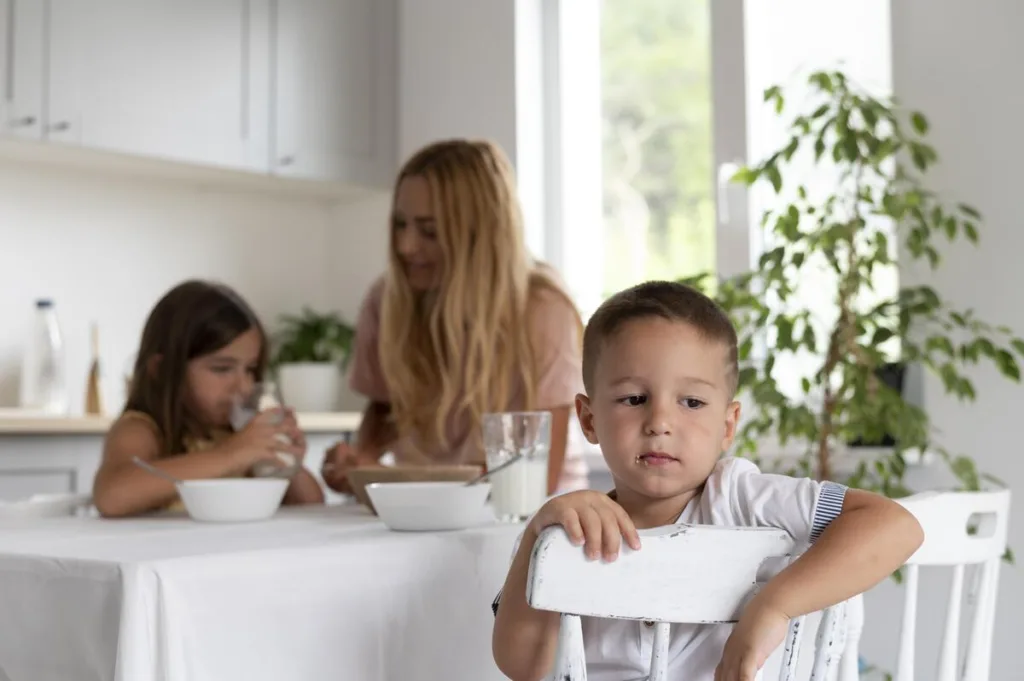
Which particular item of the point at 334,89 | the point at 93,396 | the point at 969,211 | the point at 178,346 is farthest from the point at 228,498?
→ the point at 334,89

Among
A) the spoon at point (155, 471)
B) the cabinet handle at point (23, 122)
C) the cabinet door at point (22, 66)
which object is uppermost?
the cabinet door at point (22, 66)

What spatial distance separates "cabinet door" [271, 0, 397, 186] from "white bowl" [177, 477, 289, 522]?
82.4 inches

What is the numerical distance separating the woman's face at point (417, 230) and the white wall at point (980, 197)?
0.97 m

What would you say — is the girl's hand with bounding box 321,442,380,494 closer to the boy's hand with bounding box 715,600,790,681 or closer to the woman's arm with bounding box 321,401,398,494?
the woman's arm with bounding box 321,401,398,494

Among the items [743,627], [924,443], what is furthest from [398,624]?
[924,443]

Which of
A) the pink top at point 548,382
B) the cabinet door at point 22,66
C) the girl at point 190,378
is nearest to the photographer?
the girl at point 190,378

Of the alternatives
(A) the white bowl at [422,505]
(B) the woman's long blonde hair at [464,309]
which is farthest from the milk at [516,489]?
(B) the woman's long blonde hair at [464,309]

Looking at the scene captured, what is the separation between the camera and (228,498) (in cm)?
144

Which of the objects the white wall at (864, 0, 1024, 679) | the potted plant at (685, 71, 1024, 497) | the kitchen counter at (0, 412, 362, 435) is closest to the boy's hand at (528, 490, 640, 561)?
the potted plant at (685, 71, 1024, 497)

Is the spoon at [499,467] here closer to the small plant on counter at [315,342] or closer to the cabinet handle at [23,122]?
the cabinet handle at [23,122]

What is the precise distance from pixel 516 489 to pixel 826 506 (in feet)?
1.85

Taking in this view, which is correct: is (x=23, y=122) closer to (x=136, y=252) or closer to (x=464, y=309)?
(x=136, y=252)

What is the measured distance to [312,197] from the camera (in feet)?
12.5

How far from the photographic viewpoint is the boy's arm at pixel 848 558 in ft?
2.74
